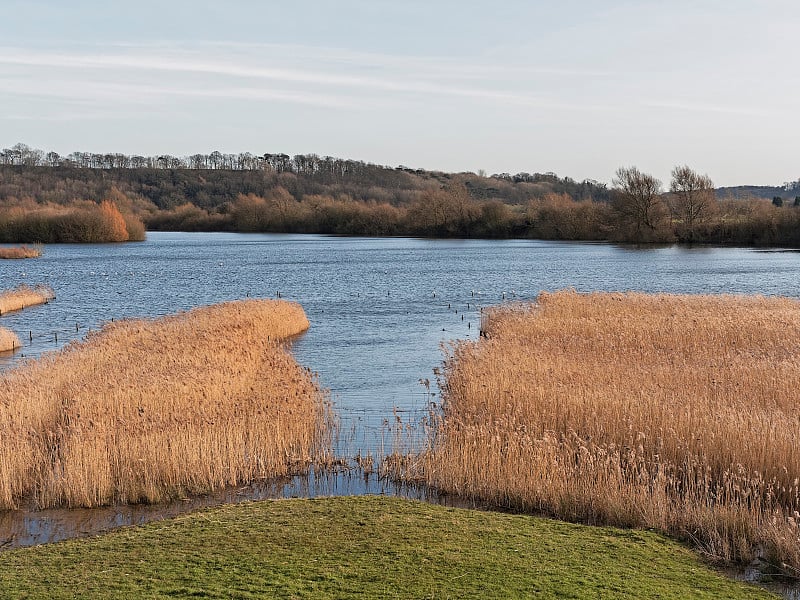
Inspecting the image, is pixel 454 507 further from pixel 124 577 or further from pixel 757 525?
pixel 124 577

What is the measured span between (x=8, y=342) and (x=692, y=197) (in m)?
83.8

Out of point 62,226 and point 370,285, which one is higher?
point 62,226

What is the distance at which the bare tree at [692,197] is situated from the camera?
3841 inches

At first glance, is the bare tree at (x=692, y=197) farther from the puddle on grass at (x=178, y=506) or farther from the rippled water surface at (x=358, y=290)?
the puddle on grass at (x=178, y=506)

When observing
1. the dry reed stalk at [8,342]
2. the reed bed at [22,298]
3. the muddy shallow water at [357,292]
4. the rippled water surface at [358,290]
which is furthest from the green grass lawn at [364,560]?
the reed bed at [22,298]

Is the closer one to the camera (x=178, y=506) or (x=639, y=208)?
(x=178, y=506)

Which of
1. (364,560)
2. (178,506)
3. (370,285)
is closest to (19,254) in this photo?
(370,285)

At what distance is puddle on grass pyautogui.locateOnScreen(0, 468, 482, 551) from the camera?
1156cm

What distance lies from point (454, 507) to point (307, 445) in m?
3.97

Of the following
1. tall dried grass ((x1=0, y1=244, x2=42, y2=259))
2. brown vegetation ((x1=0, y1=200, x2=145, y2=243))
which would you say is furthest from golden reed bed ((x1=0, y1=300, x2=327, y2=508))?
brown vegetation ((x1=0, y1=200, x2=145, y2=243))

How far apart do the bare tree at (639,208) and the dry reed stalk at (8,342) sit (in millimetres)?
77834

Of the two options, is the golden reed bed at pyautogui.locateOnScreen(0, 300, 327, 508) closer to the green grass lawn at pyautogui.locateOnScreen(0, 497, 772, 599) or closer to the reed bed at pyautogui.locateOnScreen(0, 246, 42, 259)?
the green grass lawn at pyautogui.locateOnScreen(0, 497, 772, 599)

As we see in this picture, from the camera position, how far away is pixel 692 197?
98.4 metres

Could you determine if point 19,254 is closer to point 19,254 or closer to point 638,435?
point 19,254
